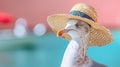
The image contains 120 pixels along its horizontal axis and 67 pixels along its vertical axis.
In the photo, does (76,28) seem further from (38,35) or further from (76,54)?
Answer: (38,35)

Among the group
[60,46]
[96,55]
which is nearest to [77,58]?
[96,55]

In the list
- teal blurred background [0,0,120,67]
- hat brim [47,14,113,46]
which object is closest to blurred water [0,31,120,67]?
teal blurred background [0,0,120,67]

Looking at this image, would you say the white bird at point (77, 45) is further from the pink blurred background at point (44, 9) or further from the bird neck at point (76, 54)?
the pink blurred background at point (44, 9)

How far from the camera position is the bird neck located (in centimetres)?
50

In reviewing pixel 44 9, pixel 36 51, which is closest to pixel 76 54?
pixel 36 51

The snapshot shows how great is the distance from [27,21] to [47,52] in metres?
0.53

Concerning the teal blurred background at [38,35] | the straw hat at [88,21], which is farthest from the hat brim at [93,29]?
the teal blurred background at [38,35]

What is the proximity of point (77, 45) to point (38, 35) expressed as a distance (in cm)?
84

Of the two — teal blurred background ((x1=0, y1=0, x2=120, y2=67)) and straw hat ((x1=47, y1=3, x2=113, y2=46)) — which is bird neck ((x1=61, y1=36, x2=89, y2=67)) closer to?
straw hat ((x1=47, y1=3, x2=113, y2=46))

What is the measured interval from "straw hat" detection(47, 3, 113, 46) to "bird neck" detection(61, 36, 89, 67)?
0.03 meters

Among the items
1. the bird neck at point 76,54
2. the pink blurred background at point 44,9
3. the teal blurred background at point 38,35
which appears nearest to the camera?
the bird neck at point 76,54

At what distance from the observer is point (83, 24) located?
0.52 meters

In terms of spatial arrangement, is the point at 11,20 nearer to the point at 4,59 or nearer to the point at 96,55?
the point at 4,59

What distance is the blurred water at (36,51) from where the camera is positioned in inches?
42.7
